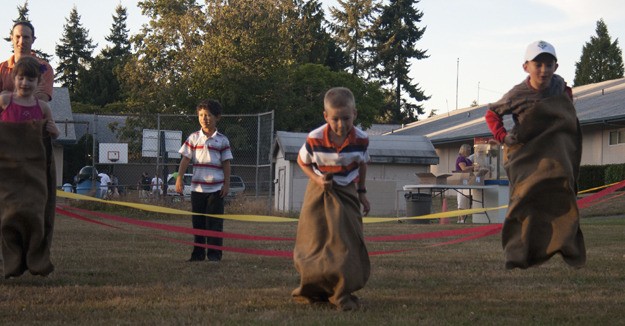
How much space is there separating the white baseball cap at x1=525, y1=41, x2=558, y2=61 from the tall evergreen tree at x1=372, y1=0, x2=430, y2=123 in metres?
73.3

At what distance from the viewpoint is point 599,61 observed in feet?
247

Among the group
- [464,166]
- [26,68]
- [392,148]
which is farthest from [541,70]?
[392,148]

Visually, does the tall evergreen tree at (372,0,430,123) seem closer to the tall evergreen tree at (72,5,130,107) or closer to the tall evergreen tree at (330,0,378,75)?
the tall evergreen tree at (330,0,378,75)

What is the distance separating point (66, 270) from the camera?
9.05 meters

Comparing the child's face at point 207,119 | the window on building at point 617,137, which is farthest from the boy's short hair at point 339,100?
the window on building at point 617,137

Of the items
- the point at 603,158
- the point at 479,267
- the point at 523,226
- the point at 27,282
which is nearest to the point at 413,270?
the point at 479,267

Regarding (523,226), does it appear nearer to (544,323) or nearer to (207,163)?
(544,323)

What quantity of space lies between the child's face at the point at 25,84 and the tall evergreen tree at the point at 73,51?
270ft

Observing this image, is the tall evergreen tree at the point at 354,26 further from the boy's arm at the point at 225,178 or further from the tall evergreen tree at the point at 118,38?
the boy's arm at the point at 225,178

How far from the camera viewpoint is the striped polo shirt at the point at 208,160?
1057 centimetres

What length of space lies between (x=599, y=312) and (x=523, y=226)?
885mm

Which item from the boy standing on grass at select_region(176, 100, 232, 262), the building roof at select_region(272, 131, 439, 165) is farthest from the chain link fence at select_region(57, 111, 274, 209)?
the boy standing on grass at select_region(176, 100, 232, 262)

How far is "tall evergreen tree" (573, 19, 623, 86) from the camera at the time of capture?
2936 inches

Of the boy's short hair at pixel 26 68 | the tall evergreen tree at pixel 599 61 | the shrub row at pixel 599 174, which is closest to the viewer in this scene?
the boy's short hair at pixel 26 68
